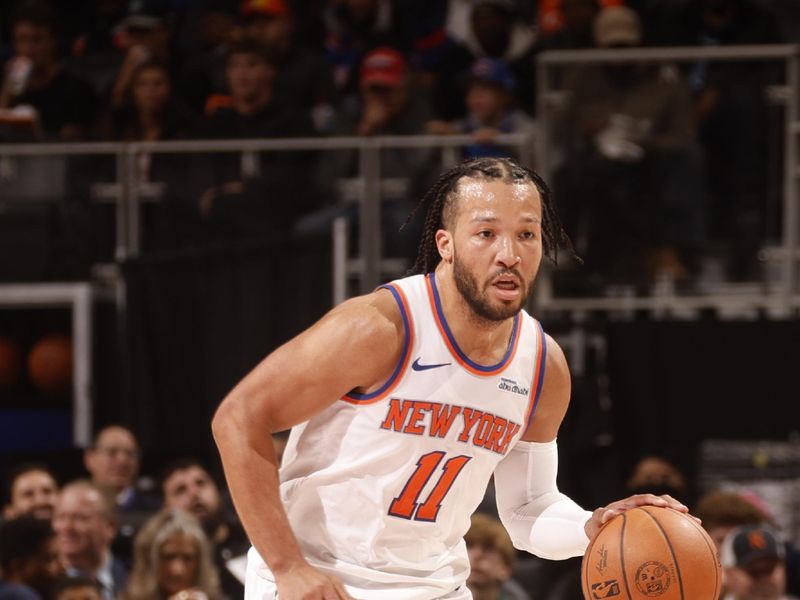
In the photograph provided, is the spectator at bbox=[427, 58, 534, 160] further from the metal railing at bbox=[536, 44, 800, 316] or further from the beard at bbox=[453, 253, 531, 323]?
the beard at bbox=[453, 253, 531, 323]

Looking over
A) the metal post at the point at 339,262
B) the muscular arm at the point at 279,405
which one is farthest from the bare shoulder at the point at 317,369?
the metal post at the point at 339,262

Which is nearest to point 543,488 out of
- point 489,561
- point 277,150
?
point 489,561

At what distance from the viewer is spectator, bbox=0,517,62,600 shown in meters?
7.31

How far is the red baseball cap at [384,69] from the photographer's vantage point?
30.5 ft

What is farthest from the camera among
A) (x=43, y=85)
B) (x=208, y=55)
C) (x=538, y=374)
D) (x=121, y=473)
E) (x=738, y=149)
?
(x=208, y=55)

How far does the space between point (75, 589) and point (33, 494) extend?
123cm

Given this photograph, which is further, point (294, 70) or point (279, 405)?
point (294, 70)

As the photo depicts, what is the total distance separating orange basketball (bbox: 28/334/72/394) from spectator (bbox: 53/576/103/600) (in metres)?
2.79

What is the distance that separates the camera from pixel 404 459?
384 centimetres

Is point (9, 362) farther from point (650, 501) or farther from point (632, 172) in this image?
point (650, 501)

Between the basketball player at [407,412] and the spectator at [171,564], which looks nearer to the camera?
the basketball player at [407,412]

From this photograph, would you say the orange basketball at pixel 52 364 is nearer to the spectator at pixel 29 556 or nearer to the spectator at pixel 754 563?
the spectator at pixel 29 556

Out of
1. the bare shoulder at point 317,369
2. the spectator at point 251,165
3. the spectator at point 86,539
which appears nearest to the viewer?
the bare shoulder at point 317,369

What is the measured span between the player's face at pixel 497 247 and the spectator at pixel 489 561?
11.1 ft
